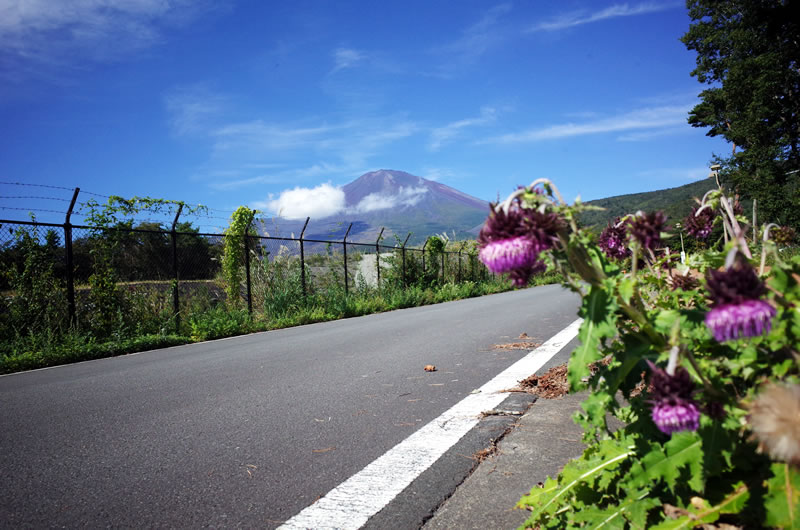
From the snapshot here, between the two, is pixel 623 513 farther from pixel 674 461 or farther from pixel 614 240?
pixel 614 240

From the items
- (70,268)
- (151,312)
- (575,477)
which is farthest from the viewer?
(151,312)

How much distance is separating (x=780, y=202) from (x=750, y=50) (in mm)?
11088

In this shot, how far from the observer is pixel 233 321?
10945 millimetres

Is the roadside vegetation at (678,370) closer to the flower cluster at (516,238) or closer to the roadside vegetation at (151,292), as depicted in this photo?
the flower cluster at (516,238)

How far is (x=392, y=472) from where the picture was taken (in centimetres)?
259

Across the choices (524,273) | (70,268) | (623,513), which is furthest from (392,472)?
(70,268)

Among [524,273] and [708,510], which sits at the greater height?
[524,273]

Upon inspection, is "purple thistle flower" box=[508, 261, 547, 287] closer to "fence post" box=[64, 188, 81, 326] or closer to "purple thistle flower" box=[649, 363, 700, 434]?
"purple thistle flower" box=[649, 363, 700, 434]

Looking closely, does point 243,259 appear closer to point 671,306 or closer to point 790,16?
point 671,306

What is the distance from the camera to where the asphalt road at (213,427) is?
244 centimetres

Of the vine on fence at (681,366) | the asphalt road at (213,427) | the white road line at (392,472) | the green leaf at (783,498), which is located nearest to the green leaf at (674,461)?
the vine on fence at (681,366)

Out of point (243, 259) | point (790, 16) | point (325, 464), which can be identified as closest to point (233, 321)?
point (243, 259)

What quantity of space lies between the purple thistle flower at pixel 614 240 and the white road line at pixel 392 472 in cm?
143

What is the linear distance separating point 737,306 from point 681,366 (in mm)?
272
